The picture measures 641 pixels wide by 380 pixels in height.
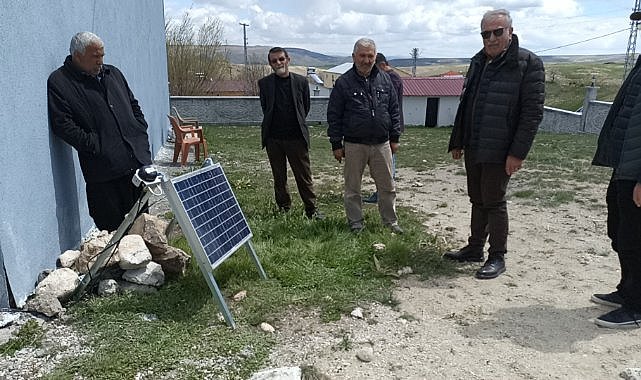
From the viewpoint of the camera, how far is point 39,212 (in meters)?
3.53

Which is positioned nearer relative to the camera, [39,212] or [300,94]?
[39,212]

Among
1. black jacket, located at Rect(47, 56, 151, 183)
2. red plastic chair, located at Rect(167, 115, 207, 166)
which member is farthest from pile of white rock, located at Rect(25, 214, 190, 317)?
red plastic chair, located at Rect(167, 115, 207, 166)

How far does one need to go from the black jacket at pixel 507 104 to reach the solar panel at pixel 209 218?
1.91m

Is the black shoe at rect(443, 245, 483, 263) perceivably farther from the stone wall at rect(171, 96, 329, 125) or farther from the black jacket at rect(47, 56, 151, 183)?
the stone wall at rect(171, 96, 329, 125)

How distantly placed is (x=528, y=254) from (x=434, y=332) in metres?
1.84

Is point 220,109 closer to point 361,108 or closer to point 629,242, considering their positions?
point 361,108

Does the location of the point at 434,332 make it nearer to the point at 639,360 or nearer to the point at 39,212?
the point at 639,360

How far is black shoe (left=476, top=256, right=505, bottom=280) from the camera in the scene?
400cm

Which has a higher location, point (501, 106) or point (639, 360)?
point (501, 106)

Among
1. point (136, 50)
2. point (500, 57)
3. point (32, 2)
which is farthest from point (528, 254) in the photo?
point (136, 50)

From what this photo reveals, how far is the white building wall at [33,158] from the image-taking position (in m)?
3.13

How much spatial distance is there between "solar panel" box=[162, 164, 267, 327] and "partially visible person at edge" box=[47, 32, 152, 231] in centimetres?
79

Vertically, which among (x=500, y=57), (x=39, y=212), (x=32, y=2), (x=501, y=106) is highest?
(x=32, y=2)

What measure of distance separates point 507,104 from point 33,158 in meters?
3.38
